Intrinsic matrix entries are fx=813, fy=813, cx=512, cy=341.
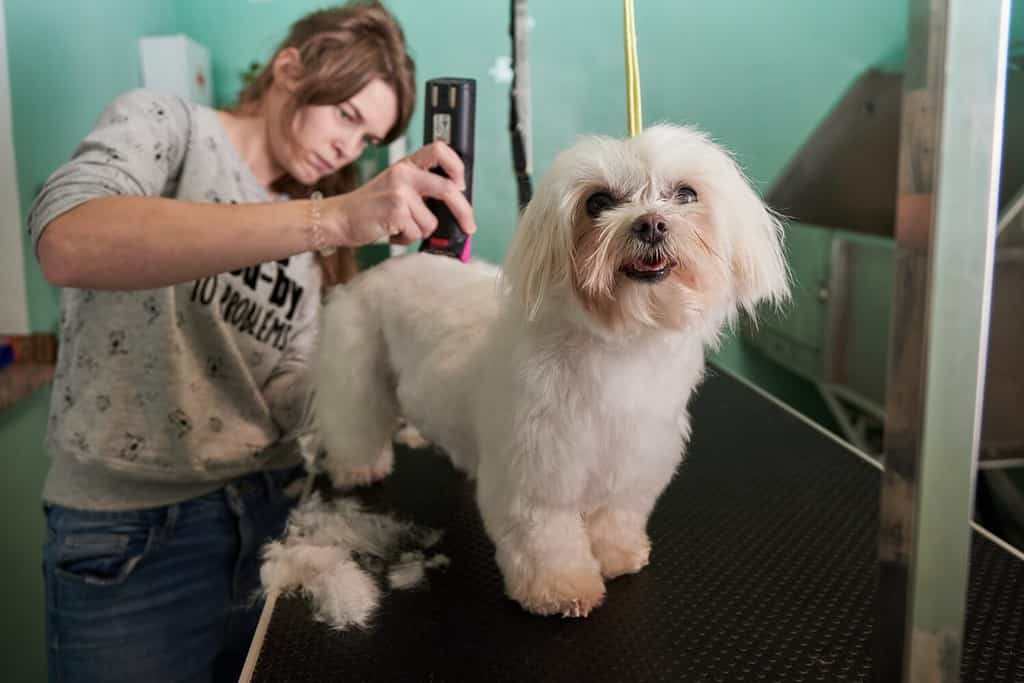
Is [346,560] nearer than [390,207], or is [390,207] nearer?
[390,207]

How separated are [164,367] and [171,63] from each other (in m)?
1.14

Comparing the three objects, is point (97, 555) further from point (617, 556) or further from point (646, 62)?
point (646, 62)

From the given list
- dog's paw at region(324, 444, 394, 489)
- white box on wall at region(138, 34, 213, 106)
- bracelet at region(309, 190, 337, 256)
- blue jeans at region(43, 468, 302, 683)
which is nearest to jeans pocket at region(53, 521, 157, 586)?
blue jeans at region(43, 468, 302, 683)

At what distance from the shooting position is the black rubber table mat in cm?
80

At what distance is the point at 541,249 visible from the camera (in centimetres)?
82

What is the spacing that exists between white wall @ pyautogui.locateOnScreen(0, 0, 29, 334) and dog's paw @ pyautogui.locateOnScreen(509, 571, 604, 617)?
3.82 feet

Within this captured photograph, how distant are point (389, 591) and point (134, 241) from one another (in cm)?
49

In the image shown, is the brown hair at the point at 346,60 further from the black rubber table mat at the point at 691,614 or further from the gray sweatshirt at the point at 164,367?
the black rubber table mat at the point at 691,614

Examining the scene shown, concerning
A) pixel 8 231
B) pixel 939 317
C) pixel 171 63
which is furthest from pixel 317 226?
pixel 171 63

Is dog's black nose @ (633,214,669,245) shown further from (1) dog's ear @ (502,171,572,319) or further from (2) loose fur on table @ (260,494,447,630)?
(2) loose fur on table @ (260,494,447,630)

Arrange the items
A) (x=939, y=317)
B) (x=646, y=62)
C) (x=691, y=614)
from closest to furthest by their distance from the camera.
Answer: (x=939, y=317) → (x=691, y=614) → (x=646, y=62)

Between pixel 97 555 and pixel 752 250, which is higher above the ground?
pixel 752 250

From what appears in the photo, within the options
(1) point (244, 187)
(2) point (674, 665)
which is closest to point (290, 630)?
(2) point (674, 665)

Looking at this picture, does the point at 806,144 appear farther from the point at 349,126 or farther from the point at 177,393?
the point at 177,393
